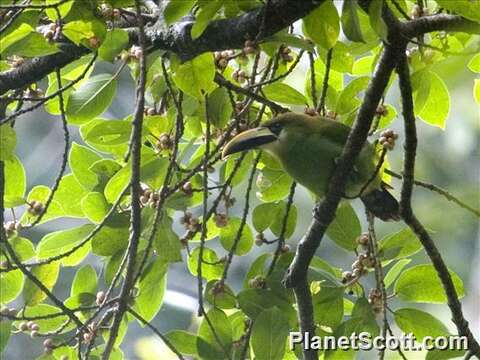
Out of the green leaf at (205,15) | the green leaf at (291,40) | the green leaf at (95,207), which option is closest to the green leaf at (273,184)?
the green leaf at (95,207)

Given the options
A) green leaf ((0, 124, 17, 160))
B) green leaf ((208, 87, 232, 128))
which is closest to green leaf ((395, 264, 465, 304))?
green leaf ((208, 87, 232, 128))

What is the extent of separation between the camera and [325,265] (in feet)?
5.89

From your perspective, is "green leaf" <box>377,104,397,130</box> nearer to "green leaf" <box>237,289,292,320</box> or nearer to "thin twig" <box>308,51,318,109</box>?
"thin twig" <box>308,51,318,109</box>

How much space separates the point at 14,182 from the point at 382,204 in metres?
0.74

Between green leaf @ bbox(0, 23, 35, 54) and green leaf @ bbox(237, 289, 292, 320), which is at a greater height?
green leaf @ bbox(0, 23, 35, 54)

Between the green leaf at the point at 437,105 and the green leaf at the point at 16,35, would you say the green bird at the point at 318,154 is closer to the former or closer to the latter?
the green leaf at the point at 437,105

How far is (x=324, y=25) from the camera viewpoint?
1.38 m

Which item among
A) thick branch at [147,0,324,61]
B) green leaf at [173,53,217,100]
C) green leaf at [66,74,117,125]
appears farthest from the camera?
green leaf at [66,74,117,125]

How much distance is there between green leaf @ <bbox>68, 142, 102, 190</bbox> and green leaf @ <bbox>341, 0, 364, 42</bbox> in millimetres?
677

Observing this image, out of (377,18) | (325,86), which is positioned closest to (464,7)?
(377,18)

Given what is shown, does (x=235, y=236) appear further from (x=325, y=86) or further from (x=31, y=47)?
(x=31, y=47)

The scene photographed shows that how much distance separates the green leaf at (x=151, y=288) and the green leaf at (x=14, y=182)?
29 centimetres

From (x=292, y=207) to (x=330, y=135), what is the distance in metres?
0.17

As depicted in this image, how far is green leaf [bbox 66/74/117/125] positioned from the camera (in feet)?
5.54
